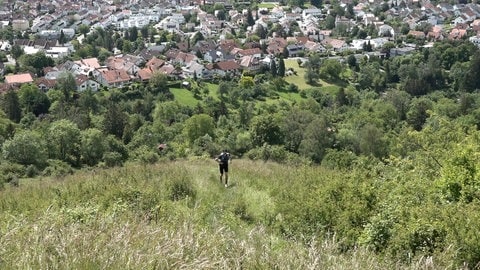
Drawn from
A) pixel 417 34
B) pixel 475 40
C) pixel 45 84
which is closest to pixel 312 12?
pixel 417 34

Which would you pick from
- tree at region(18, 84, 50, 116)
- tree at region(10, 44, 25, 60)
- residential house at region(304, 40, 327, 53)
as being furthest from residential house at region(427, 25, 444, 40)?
tree at region(10, 44, 25, 60)

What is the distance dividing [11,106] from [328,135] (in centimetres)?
1747

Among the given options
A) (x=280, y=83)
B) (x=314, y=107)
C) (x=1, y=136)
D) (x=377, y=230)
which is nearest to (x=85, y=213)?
(x=377, y=230)

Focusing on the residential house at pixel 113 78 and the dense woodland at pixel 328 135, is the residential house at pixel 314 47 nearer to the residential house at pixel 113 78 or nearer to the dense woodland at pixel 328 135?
the dense woodland at pixel 328 135

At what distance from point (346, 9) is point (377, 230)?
66184mm

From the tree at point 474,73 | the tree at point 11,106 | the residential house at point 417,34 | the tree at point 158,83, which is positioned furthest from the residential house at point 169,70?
the residential house at point 417,34

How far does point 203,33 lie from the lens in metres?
55.4

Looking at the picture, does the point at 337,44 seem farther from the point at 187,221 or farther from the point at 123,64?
the point at 187,221

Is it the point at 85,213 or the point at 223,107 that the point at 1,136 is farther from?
the point at 85,213

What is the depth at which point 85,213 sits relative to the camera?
13.6 feet

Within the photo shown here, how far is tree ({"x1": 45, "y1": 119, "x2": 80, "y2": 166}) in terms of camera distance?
66.0 ft

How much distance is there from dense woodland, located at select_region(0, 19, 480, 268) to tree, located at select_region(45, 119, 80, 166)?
4 cm

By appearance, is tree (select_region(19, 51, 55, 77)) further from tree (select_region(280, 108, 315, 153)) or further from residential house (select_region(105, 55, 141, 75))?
tree (select_region(280, 108, 315, 153))

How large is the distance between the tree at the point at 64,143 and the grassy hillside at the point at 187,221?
12.5m
